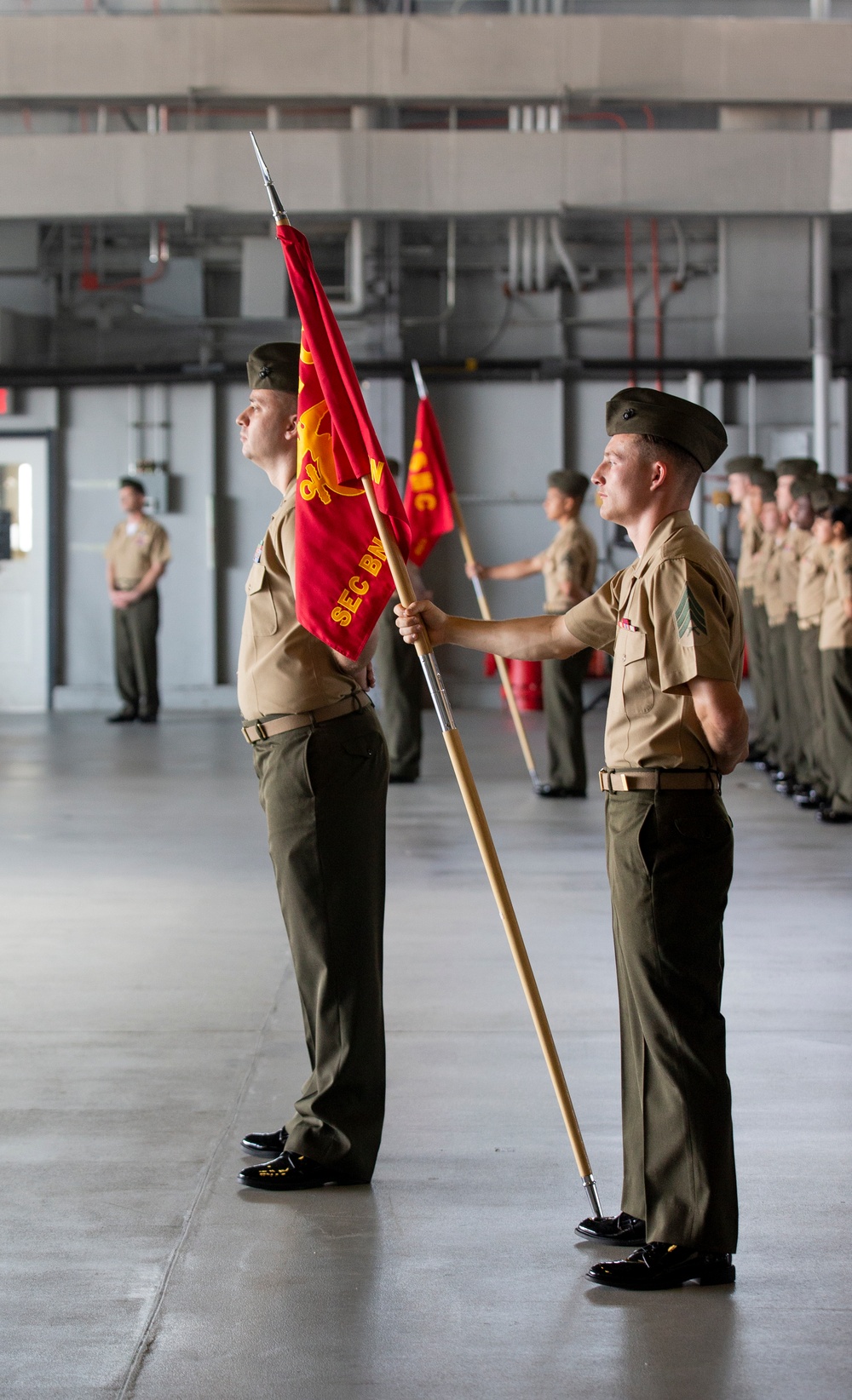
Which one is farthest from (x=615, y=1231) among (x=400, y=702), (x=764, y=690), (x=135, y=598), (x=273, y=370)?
(x=135, y=598)

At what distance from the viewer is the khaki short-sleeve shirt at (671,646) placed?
8.30 feet

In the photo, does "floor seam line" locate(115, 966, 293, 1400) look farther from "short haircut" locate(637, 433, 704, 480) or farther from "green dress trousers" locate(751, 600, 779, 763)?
"green dress trousers" locate(751, 600, 779, 763)

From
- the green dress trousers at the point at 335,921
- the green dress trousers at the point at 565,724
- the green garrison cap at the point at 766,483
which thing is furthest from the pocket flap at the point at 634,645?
the green garrison cap at the point at 766,483

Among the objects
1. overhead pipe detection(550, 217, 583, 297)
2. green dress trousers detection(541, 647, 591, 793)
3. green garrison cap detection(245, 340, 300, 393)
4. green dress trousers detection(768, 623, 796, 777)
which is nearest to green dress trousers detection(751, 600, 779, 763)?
green dress trousers detection(768, 623, 796, 777)

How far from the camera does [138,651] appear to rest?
13.0 meters

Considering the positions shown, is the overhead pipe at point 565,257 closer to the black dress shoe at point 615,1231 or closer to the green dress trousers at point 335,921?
the green dress trousers at point 335,921

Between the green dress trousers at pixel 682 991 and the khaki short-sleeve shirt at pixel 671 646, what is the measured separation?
0.28 ft

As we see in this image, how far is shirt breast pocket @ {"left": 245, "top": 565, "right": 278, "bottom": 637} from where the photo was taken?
314cm

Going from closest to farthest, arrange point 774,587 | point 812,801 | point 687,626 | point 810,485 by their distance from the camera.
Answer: point 687,626, point 810,485, point 812,801, point 774,587

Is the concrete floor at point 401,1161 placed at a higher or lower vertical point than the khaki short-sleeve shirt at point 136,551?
lower

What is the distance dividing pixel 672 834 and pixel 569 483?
249 inches

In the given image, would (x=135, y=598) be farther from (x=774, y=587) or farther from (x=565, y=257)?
(x=774, y=587)

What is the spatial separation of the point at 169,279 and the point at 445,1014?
1076cm

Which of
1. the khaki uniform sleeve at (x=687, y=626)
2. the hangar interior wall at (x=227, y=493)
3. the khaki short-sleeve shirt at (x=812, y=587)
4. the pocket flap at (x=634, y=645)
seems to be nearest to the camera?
the khaki uniform sleeve at (x=687, y=626)
